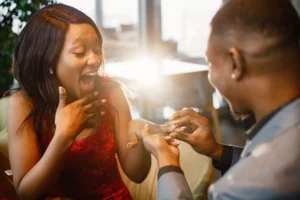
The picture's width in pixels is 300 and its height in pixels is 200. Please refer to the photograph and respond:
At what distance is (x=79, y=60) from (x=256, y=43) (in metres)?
0.49

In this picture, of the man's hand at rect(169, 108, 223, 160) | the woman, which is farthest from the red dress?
the man's hand at rect(169, 108, 223, 160)

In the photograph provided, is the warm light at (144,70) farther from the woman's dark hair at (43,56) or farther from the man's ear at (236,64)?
the man's ear at (236,64)

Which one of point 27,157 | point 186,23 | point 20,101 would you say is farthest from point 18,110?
point 186,23

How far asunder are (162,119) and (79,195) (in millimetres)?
2751

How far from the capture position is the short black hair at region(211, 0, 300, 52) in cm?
83

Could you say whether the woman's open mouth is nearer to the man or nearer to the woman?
the woman

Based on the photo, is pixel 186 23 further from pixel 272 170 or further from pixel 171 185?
pixel 272 170

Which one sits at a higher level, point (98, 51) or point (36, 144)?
point (98, 51)

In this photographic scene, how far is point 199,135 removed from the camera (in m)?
1.23

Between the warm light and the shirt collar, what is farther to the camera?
the warm light

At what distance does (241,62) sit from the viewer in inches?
34.0

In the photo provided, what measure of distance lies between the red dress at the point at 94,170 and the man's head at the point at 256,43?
0.49 metres

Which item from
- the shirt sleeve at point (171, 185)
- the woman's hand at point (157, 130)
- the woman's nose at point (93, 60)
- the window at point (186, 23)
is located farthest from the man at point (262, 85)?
the window at point (186, 23)

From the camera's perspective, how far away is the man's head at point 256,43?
0.84m
